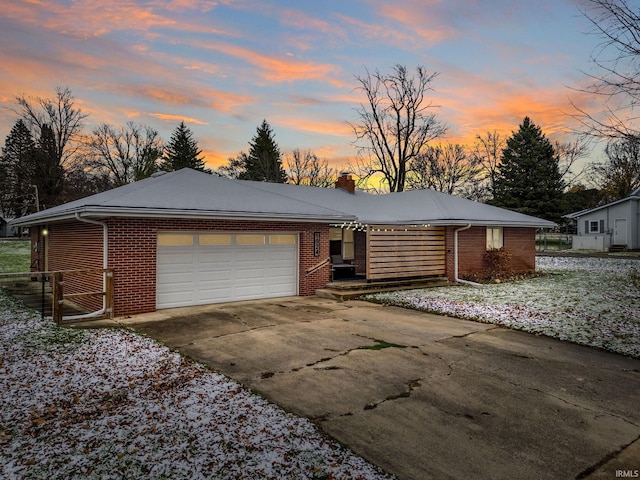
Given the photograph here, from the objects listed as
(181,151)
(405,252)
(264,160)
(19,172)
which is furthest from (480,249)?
(19,172)

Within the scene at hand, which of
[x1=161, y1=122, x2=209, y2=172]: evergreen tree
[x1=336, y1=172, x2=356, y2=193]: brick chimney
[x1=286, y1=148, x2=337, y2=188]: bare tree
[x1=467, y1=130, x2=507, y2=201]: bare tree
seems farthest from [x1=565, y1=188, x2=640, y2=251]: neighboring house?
[x1=161, y1=122, x2=209, y2=172]: evergreen tree

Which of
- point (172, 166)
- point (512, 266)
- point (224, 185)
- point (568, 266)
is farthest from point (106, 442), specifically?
point (172, 166)

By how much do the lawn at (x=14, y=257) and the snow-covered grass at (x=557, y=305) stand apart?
797 inches

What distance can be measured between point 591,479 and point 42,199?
45.7m

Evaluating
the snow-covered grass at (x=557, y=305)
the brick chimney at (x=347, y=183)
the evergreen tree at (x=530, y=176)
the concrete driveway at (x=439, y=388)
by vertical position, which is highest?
the evergreen tree at (x=530, y=176)

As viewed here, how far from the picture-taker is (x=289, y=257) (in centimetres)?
1230

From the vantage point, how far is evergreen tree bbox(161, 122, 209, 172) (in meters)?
46.4

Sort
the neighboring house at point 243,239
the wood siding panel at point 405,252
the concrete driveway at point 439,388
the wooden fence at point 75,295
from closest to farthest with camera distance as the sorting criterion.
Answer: the concrete driveway at point 439,388, the wooden fence at point 75,295, the neighboring house at point 243,239, the wood siding panel at point 405,252

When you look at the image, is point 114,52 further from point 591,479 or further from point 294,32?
point 591,479

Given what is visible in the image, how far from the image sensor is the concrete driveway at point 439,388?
3.43 metres

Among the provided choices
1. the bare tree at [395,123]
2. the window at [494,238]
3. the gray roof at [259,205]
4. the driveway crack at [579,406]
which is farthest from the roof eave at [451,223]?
the bare tree at [395,123]

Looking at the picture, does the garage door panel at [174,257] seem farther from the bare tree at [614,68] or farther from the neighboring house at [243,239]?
the bare tree at [614,68]

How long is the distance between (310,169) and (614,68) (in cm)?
3801

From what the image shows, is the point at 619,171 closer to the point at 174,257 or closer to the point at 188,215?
the point at 188,215
